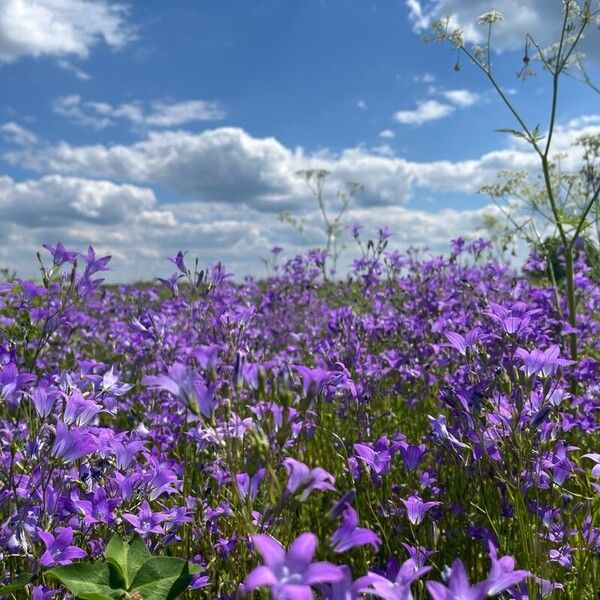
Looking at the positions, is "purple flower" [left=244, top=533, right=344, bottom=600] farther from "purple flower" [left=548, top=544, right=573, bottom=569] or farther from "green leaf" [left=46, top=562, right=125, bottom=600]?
"purple flower" [left=548, top=544, right=573, bottom=569]

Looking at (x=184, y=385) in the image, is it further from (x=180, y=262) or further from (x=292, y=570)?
(x=180, y=262)

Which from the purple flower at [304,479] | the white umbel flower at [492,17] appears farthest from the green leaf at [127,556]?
the white umbel flower at [492,17]

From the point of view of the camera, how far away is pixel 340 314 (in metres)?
5.80

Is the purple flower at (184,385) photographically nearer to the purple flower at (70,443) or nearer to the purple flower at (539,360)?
the purple flower at (70,443)

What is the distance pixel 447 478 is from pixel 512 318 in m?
1.30

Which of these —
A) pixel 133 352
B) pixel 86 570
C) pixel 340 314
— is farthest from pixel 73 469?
pixel 133 352

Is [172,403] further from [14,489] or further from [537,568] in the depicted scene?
[537,568]

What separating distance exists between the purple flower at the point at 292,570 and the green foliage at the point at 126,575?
824 millimetres

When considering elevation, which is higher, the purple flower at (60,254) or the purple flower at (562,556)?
the purple flower at (60,254)

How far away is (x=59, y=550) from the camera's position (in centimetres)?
225

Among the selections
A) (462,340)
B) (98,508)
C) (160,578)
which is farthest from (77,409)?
(462,340)

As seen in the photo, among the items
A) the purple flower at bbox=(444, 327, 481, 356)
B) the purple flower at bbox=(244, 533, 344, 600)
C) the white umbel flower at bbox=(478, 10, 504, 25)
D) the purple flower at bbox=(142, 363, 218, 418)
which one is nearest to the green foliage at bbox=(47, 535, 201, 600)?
the purple flower at bbox=(142, 363, 218, 418)

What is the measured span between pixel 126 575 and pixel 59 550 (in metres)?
0.34

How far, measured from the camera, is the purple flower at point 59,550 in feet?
7.18
